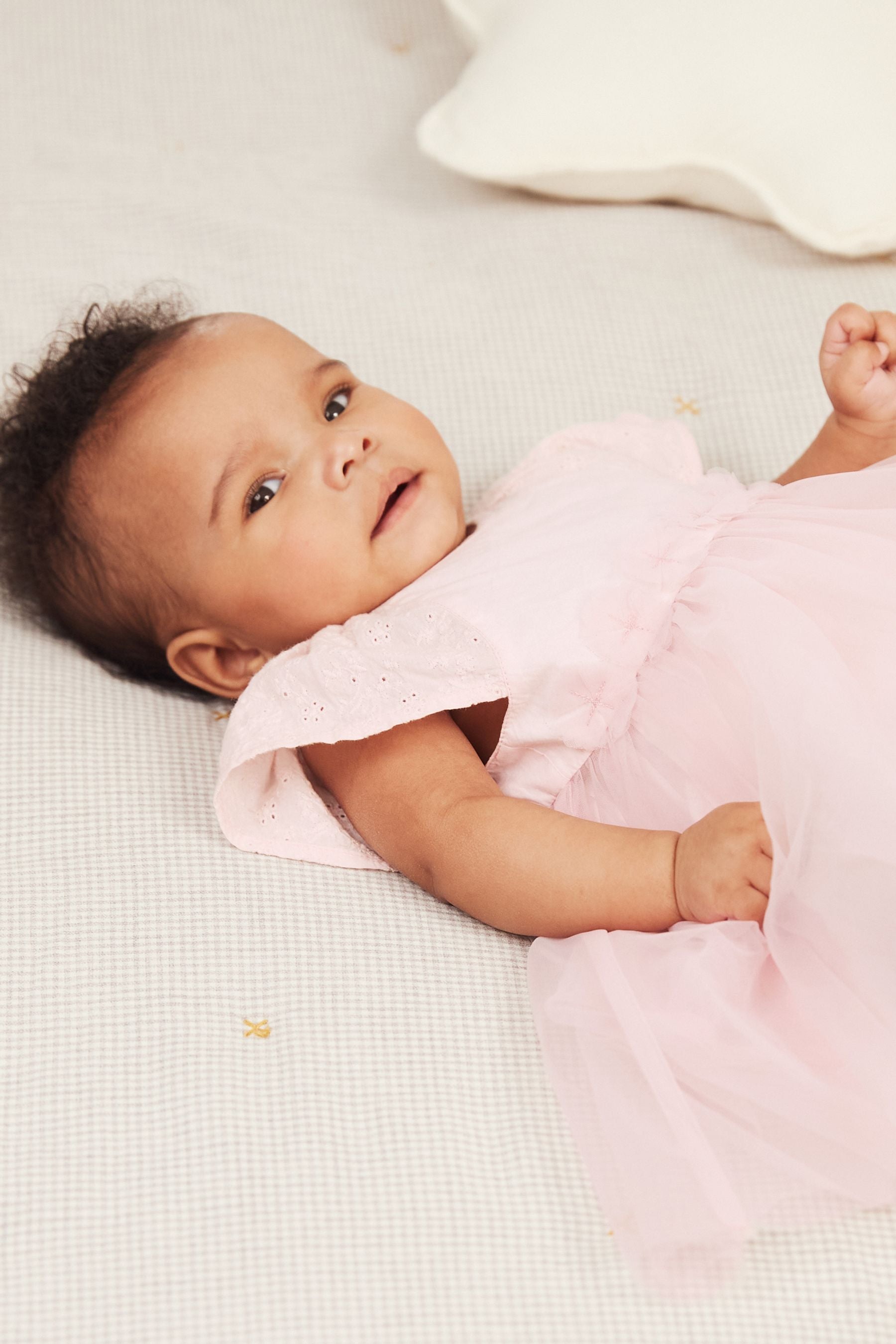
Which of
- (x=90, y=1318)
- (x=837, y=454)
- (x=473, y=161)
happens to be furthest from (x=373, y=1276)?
(x=473, y=161)

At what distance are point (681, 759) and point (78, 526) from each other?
1.79 feet

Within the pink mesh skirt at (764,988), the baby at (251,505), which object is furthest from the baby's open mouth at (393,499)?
the pink mesh skirt at (764,988)

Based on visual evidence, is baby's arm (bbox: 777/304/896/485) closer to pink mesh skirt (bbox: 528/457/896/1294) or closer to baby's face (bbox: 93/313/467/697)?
pink mesh skirt (bbox: 528/457/896/1294)

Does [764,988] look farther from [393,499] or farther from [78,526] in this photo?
[78,526]

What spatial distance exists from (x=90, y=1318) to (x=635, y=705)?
54cm

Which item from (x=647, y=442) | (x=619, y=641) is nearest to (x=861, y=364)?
(x=647, y=442)

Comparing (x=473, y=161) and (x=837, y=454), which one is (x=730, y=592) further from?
(x=473, y=161)

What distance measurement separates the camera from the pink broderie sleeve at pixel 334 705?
95 cm

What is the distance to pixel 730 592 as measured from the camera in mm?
955

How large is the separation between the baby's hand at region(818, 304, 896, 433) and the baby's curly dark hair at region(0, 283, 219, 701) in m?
0.57

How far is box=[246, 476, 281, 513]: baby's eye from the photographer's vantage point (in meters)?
1.06

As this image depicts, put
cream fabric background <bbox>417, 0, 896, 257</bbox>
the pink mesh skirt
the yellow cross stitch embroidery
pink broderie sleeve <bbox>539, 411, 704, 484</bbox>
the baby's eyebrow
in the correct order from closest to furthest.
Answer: the pink mesh skirt → the yellow cross stitch embroidery → the baby's eyebrow → pink broderie sleeve <bbox>539, 411, 704, 484</bbox> → cream fabric background <bbox>417, 0, 896, 257</bbox>

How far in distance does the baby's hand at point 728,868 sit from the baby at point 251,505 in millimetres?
163

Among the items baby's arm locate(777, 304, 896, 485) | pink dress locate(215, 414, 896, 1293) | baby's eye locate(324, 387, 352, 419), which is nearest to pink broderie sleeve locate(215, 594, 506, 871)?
pink dress locate(215, 414, 896, 1293)
